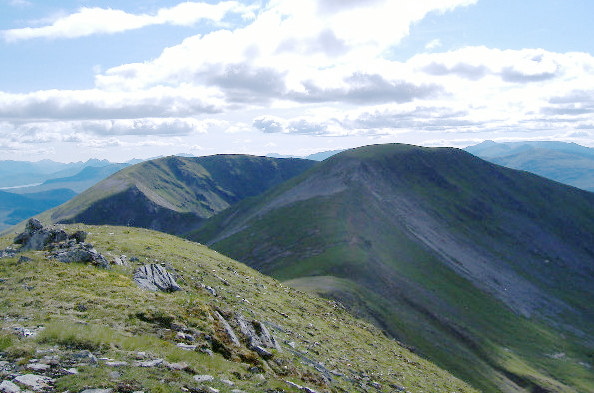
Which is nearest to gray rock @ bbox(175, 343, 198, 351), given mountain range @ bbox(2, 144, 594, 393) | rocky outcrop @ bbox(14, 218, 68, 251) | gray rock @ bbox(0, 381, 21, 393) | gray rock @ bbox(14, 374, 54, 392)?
gray rock @ bbox(14, 374, 54, 392)

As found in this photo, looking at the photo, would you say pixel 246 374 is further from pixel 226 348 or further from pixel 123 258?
pixel 123 258

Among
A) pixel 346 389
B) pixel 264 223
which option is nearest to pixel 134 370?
pixel 346 389

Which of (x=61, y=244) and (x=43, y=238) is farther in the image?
(x=43, y=238)

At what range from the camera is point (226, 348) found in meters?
19.7

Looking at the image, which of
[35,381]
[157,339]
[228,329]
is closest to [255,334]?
[228,329]

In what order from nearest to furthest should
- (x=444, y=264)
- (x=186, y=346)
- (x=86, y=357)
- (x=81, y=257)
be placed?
(x=86, y=357)
(x=186, y=346)
(x=81, y=257)
(x=444, y=264)

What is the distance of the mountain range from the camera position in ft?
258

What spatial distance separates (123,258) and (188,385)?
73.5ft

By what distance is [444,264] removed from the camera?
125m

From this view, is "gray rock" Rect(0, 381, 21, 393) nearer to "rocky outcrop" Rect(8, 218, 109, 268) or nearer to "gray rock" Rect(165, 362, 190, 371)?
"gray rock" Rect(165, 362, 190, 371)

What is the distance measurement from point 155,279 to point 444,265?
356 feet

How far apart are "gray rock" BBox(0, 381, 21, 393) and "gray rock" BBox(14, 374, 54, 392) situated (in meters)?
0.31

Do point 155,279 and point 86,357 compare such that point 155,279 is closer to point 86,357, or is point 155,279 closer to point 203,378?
point 86,357

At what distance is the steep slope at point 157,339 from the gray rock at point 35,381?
30mm
